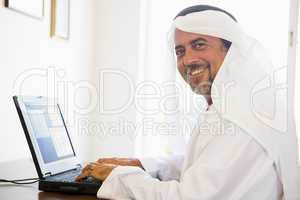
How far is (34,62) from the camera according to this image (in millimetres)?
1873

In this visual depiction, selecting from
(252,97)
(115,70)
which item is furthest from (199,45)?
(115,70)

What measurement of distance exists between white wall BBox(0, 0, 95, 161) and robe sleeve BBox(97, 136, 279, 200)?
33.8 inches

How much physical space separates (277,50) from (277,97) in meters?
1.43

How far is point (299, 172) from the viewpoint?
1109 millimetres

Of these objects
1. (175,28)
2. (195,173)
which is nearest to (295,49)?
(175,28)

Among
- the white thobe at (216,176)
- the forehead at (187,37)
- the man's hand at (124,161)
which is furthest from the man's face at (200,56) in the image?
the man's hand at (124,161)

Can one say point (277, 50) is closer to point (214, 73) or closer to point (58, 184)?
point (214, 73)

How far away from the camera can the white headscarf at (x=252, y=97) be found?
3.33ft

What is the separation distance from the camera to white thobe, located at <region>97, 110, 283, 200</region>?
925mm

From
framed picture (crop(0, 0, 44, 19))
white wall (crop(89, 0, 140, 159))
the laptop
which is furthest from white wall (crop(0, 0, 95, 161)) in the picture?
the laptop

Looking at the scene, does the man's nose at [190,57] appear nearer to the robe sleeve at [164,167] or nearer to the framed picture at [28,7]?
the robe sleeve at [164,167]

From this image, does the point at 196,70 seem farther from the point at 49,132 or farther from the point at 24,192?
the point at 24,192

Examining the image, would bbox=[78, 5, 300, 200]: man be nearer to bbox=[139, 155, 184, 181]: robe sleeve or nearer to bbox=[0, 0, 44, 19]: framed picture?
bbox=[139, 155, 184, 181]: robe sleeve

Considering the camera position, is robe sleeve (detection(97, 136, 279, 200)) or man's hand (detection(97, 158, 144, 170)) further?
man's hand (detection(97, 158, 144, 170))
